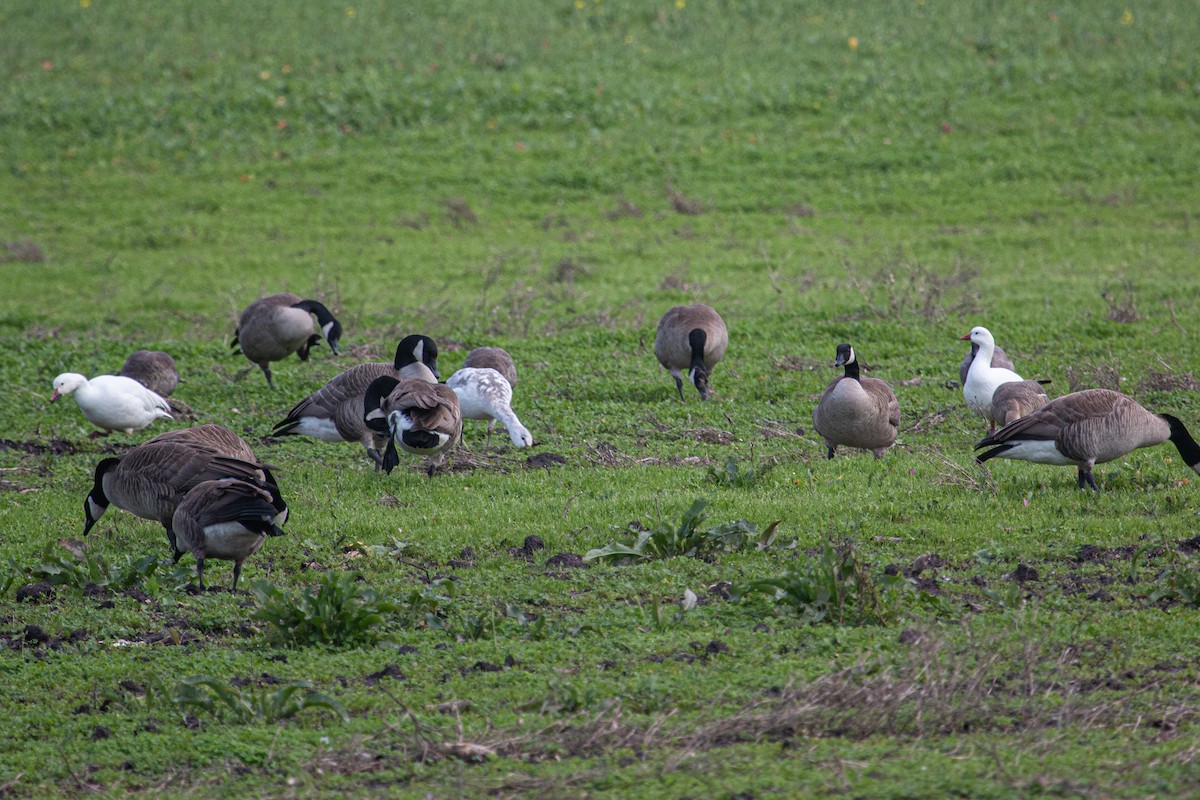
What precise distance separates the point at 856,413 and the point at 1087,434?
180 cm

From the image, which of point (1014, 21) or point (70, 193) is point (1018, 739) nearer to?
point (70, 193)

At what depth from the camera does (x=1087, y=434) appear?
8.71 meters

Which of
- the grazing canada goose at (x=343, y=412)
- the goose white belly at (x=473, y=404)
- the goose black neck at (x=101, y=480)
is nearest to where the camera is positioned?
the goose black neck at (x=101, y=480)

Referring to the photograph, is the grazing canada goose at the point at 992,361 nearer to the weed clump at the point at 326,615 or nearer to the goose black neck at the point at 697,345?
the goose black neck at the point at 697,345

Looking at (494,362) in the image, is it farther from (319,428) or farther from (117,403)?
(117,403)

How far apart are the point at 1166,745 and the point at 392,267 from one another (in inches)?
652

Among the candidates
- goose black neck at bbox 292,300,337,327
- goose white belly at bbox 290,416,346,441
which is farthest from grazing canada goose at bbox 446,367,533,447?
goose black neck at bbox 292,300,337,327

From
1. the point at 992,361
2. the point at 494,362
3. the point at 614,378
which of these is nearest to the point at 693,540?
the point at 494,362

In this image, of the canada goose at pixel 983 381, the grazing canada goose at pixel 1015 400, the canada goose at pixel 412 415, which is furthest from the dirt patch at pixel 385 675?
the canada goose at pixel 983 381

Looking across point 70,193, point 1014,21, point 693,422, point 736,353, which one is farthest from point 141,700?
point 1014,21

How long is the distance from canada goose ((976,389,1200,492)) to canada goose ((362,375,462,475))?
4053mm

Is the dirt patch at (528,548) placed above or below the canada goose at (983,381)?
below

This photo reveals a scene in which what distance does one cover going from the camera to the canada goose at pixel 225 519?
7.21 meters

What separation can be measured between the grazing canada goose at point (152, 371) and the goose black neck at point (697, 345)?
17.1 feet
